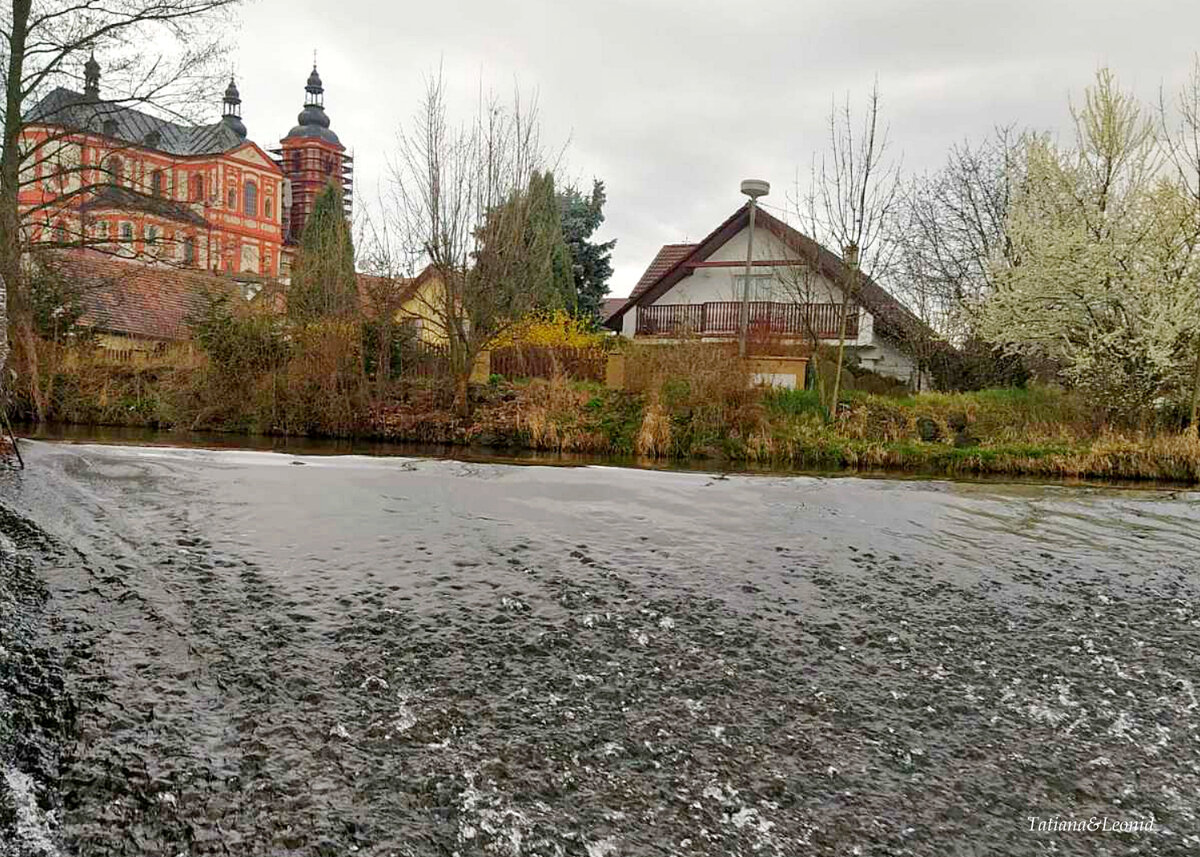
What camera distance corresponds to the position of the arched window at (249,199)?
62.9 meters

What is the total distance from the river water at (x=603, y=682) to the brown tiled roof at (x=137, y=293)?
1505 centimetres

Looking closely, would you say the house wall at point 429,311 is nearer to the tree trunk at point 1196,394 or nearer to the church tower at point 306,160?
the tree trunk at point 1196,394

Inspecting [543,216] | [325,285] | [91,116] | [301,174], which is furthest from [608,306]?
[301,174]

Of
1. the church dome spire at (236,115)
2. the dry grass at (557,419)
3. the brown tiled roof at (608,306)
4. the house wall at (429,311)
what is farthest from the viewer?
the church dome spire at (236,115)

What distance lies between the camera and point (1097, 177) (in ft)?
60.2

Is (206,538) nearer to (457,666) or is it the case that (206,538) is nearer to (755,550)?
(457,666)

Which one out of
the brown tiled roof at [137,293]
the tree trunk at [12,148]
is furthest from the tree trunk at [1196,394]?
the tree trunk at [12,148]

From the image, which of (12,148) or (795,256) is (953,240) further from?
(12,148)

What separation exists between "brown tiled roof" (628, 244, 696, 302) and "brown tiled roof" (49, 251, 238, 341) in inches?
522

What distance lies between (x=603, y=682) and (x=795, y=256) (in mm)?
23590

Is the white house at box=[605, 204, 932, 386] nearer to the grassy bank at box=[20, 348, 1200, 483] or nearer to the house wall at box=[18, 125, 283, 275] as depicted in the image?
the grassy bank at box=[20, 348, 1200, 483]

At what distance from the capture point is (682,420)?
1753 centimetres

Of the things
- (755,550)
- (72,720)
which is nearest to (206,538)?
(72,720)

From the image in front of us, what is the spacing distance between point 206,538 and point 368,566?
134 centimetres
